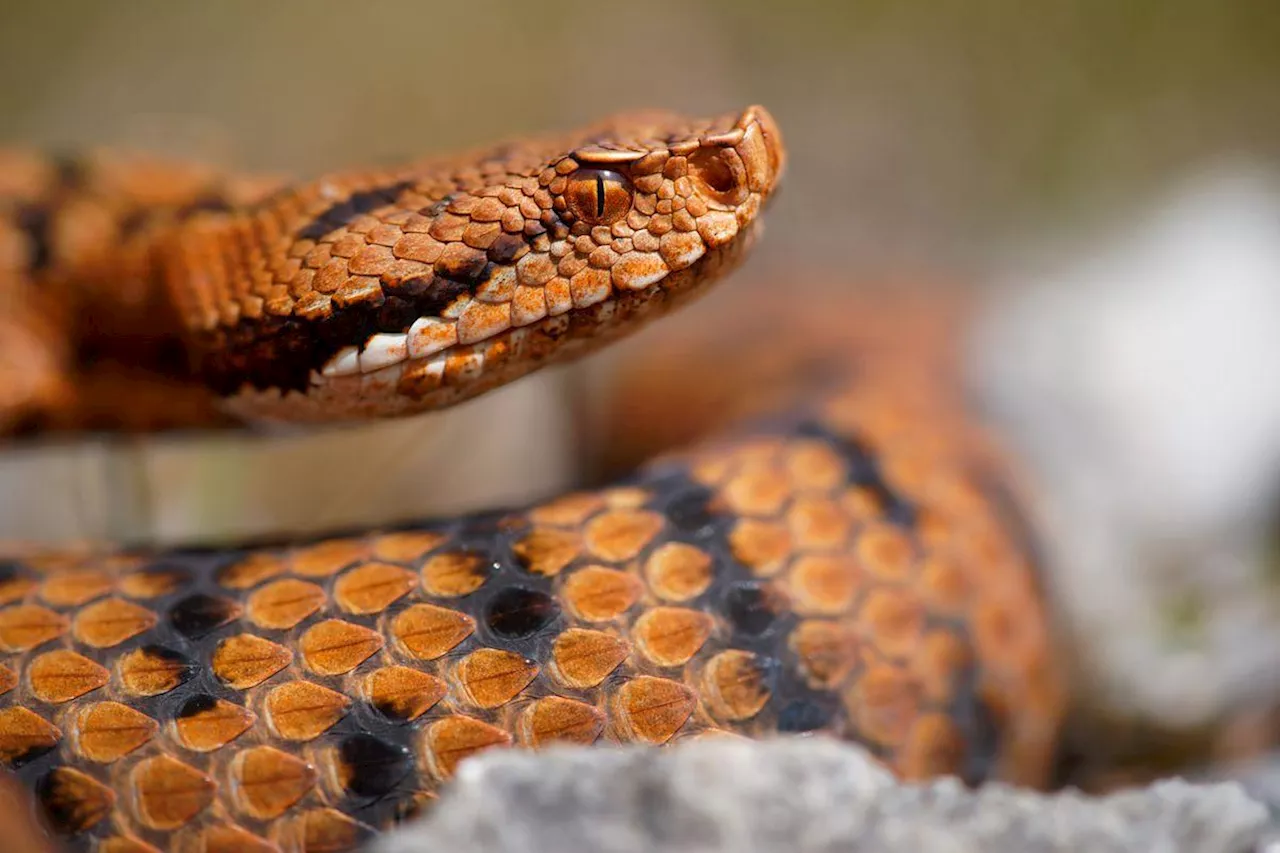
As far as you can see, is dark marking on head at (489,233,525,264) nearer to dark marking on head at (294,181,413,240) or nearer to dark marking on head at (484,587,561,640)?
dark marking on head at (294,181,413,240)

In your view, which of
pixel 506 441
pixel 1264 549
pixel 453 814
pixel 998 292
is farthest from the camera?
pixel 998 292

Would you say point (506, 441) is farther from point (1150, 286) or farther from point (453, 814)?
point (453, 814)

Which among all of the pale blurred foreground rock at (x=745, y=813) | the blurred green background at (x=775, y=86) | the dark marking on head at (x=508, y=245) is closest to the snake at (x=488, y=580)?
the dark marking on head at (x=508, y=245)

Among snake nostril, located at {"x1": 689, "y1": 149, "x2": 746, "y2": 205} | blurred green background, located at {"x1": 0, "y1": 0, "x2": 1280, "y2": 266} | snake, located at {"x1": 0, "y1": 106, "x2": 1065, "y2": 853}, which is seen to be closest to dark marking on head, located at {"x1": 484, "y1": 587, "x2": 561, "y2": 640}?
snake, located at {"x1": 0, "y1": 106, "x2": 1065, "y2": 853}

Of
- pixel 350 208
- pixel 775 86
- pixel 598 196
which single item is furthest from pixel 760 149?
pixel 775 86

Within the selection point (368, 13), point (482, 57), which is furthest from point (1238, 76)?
point (368, 13)
